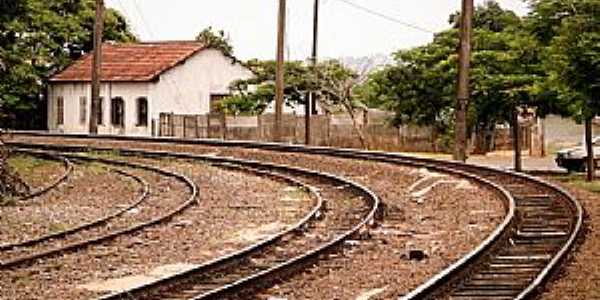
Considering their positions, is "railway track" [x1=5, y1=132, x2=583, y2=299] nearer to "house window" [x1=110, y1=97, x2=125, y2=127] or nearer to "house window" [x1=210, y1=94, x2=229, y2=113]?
"house window" [x1=210, y1=94, x2=229, y2=113]

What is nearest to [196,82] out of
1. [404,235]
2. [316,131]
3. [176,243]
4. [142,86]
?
[142,86]

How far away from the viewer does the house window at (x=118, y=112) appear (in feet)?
210

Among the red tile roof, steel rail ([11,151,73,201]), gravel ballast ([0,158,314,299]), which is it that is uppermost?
the red tile roof

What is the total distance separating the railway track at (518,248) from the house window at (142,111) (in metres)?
38.4

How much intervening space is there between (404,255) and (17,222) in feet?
22.6

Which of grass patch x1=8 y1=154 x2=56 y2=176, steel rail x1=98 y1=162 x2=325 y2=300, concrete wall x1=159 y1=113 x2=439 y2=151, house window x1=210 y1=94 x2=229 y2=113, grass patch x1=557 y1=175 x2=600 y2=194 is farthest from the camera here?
house window x1=210 y1=94 x2=229 y2=113

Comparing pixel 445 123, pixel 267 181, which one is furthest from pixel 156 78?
pixel 267 181

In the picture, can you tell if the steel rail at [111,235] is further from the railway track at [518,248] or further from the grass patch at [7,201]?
the railway track at [518,248]

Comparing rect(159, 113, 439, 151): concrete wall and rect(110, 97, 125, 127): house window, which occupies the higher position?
rect(110, 97, 125, 127): house window

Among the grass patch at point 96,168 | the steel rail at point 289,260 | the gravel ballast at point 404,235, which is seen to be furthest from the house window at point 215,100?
the steel rail at point 289,260

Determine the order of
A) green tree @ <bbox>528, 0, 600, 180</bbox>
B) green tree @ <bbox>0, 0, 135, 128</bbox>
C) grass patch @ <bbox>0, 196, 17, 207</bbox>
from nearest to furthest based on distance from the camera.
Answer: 1. grass patch @ <bbox>0, 196, 17, 207</bbox>
2. green tree @ <bbox>528, 0, 600, 180</bbox>
3. green tree @ <bbox>0, 0, 135, 128</bbox>

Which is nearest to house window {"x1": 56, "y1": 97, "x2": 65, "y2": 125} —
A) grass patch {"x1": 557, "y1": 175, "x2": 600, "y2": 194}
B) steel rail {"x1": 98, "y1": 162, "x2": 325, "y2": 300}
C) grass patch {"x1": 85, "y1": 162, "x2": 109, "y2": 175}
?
grass patch {"x1": 85, "y1": 162, "x2": 109, "y2": 175}

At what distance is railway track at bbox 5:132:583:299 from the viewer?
1223 centimetres

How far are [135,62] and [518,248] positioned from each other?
168 ft
